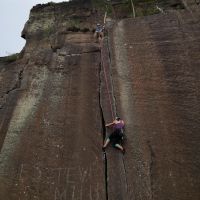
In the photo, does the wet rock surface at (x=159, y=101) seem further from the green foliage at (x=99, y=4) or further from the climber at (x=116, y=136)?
the green foliage at (x=99, y=4)

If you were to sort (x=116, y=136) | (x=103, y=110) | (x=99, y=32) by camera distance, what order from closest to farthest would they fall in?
(x=116, y=136) → (x=103, y=110) → (x=99, y=32)

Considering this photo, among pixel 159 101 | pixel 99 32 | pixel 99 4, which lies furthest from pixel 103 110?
pixel 99 4

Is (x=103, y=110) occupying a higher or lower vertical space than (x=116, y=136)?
higher

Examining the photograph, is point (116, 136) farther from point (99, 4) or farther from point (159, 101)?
point (99, 4)

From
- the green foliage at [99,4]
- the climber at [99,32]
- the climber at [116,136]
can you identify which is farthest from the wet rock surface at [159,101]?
the green foliage at [99,4]

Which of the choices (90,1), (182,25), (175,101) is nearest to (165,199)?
(175,101)

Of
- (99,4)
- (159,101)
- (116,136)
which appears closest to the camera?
(116,136)

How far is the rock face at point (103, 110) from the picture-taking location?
22.3 feet

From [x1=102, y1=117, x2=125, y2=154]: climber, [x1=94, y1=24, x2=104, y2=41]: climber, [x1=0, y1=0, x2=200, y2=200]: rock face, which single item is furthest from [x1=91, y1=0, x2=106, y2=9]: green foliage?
[x1=102, y1=117, x2=125, y2=154]: climber

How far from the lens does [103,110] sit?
7.99 m

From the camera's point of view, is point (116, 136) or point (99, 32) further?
point (99, 32)

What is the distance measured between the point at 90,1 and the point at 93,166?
603cm

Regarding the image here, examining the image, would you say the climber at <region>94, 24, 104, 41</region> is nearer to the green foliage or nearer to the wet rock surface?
the wet rock surface

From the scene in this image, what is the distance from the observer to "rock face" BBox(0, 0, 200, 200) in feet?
22.3
